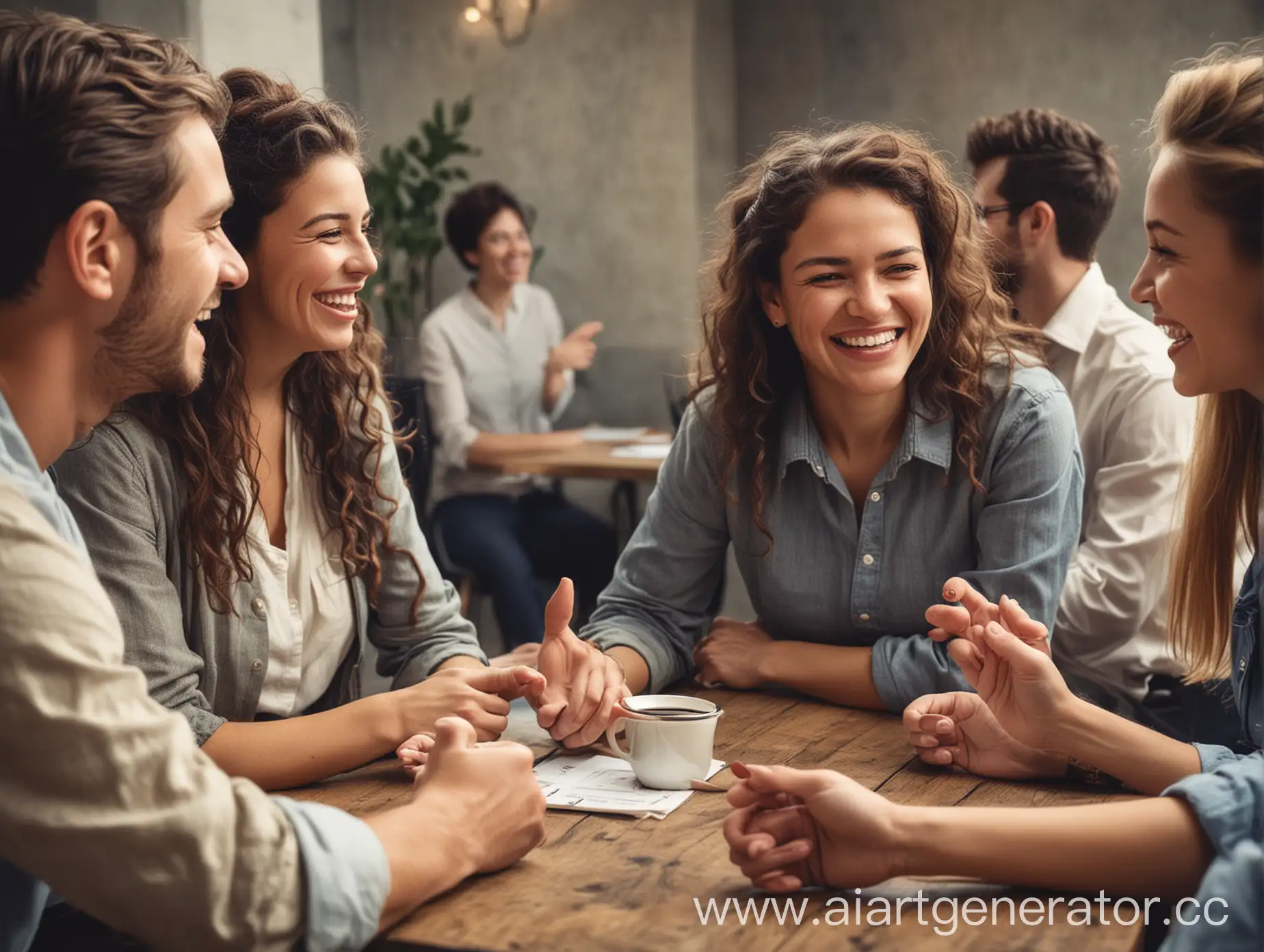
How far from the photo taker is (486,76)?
6.35 meters

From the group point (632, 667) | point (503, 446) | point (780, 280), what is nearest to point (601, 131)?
point (503, 446)

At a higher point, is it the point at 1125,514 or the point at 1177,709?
the point at 1125,514

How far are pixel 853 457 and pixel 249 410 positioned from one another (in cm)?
90

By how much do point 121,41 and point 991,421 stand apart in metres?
1.27

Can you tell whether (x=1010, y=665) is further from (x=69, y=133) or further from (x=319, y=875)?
(x=69, y=133)

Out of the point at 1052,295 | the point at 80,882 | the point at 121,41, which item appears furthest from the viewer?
the point at 1052,295

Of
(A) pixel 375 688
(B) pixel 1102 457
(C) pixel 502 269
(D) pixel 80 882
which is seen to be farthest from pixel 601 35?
(D) pixel 80 882

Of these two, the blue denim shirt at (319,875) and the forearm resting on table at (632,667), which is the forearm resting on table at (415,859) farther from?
the forearm resting on table at (632,667)

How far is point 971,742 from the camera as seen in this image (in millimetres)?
1602

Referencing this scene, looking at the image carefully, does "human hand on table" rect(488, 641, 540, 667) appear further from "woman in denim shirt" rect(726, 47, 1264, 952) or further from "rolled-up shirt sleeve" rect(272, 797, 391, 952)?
"rolled-up shirt sleeve" rect(272, 797, 391, 952)

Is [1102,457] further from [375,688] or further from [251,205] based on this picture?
[375,688]

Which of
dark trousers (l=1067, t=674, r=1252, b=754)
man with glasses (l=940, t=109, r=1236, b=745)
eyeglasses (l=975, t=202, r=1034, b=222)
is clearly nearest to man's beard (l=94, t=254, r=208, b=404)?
man with glasses (l=940, t=109, r=1236, b=745)

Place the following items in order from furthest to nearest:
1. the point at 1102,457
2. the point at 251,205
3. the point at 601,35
A: the point at 601,35 < the point at 1102,457 < the point at 251,205

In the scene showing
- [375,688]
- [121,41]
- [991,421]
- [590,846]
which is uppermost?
[121,41]
